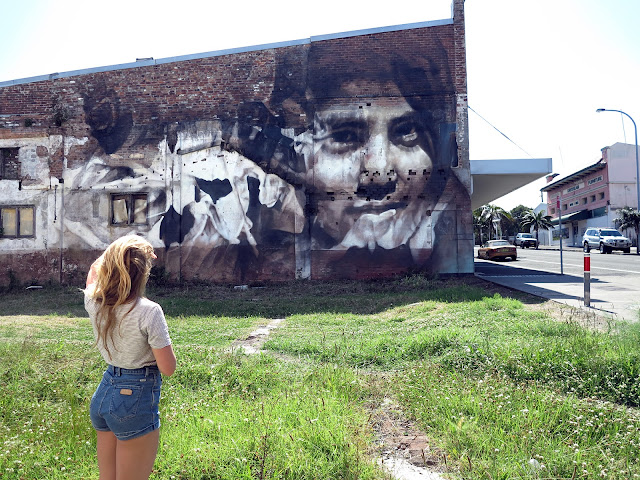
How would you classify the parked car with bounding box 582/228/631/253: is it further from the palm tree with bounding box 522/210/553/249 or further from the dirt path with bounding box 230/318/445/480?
the dirt path with bounding box 230/318/445/480

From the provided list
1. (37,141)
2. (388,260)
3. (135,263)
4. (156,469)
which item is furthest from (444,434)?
(37,141)

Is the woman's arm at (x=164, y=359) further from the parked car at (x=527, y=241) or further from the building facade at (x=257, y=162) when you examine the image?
the parked car at (x=527, y=241)

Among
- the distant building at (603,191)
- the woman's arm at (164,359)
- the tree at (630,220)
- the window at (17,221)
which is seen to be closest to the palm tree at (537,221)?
the distant building at (603,191)

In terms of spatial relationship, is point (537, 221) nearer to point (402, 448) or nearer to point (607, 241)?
point (607, 241)

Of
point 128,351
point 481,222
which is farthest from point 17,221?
point 481,222

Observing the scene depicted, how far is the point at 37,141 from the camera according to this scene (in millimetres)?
16141

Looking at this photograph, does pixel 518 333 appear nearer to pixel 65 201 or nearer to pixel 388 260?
pixel 388 260

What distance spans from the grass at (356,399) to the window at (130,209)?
778cm

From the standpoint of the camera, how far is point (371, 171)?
1516 cm

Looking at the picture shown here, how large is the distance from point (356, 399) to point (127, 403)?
2.34 metres

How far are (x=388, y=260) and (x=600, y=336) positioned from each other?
925 centimetres

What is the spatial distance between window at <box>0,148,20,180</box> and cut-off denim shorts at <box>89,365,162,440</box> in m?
16.4

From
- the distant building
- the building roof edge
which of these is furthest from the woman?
the distant building

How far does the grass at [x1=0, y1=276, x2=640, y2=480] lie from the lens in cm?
325
